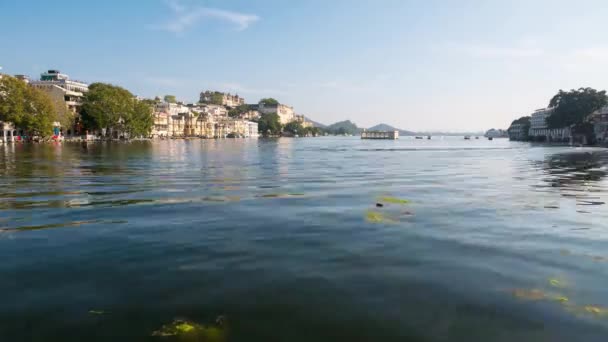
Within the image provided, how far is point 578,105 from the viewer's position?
136625 mm

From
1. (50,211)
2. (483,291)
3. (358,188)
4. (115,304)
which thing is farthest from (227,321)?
(358,188)

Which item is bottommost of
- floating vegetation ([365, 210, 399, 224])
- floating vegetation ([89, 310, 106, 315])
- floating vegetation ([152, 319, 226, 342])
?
floating vegetation ([152, 319, 226, 342])

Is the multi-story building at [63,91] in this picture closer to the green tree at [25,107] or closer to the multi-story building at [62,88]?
the multi-story building at [62,88]

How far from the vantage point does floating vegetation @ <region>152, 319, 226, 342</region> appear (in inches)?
234

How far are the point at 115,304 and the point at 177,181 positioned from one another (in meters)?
19.7

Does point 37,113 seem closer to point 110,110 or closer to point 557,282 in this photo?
point 110,110

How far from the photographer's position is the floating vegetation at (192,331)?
593 centimetres

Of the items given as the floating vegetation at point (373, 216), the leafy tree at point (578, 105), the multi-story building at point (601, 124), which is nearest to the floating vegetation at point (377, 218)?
the floating vegetation at point (373, 216)

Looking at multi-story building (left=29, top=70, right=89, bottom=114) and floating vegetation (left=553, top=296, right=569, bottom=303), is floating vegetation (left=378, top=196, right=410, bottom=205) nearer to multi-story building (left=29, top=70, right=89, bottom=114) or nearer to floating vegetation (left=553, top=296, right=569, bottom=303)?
floating vegetation (left=553, top=296, right=569, bottom=303)

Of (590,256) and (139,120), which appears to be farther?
(139,120)

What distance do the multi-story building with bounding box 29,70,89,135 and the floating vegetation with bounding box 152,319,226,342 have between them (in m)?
127

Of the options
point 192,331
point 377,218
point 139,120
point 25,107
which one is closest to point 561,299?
point 192,331

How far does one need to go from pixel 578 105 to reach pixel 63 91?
159 meters

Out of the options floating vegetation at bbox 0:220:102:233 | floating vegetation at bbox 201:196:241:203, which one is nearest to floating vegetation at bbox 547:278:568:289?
floating vegetation at bbox 0:220:102:233
